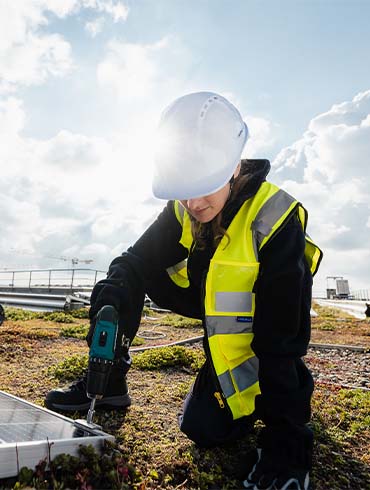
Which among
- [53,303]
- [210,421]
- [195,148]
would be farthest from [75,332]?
[53,303]

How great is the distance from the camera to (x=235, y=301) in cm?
253

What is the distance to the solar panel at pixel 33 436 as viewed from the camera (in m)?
1.88

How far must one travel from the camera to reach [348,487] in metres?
2.33

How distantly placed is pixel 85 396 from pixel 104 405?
16cm

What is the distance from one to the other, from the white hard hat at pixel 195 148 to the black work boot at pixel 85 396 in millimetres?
1388

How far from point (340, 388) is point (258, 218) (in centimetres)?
245

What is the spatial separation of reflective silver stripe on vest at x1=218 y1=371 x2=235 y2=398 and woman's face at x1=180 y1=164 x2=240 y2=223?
93 centimetres

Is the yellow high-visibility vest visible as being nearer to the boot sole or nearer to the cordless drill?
the cordless drill

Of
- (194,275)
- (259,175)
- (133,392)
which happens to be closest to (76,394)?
(133,392)

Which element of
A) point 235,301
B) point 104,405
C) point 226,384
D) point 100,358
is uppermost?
point 235,301

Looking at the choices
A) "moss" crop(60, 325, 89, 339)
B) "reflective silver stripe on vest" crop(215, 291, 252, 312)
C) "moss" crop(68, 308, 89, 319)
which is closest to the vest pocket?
"reflective silver stripe on vest" crop(215, 291, 252, 312)

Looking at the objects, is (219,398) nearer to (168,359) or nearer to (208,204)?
(208,204)

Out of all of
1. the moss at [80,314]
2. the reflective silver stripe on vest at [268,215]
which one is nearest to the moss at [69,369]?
the reflective silver stripe on vest at [268,215]

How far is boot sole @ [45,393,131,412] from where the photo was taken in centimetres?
297
